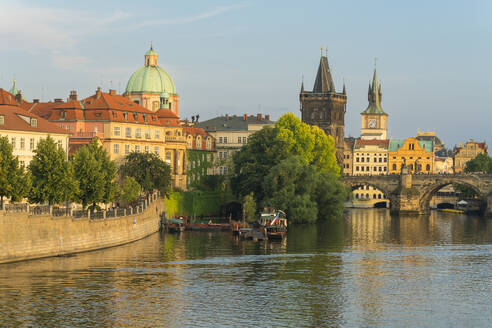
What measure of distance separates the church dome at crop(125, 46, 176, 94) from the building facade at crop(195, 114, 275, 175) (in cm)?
1109

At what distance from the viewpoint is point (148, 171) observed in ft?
372

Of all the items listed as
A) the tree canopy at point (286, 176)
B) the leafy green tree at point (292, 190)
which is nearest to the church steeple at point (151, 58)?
the tree canopy at point (286, 176)

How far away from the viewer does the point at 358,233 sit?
11350 centimetres

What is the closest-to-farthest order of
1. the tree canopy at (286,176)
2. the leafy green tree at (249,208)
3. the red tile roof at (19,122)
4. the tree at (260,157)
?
the red tile roof at (19,122), the tree canopy at (286,176), the leafy green tree at (249,208), the tree at (260,157)

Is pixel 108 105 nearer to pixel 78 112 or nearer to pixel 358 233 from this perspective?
pixel 78 112

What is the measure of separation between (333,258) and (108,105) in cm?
4869

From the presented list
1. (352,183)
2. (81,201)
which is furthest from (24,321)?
(352,183)

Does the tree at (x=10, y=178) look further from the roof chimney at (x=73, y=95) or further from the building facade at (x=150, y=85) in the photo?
the building facade at (x=150, y=85)

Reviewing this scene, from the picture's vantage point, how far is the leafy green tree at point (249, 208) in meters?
120

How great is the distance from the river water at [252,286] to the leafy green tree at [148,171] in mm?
17733

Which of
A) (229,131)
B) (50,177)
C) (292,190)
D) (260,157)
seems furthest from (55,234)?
(229,131)

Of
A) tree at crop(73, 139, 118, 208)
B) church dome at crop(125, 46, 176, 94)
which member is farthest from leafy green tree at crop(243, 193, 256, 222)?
church dome at crop(125, 46, 176, 94)

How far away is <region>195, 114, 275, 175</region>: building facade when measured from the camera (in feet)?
545

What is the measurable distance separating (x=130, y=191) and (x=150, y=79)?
72.2 meters
